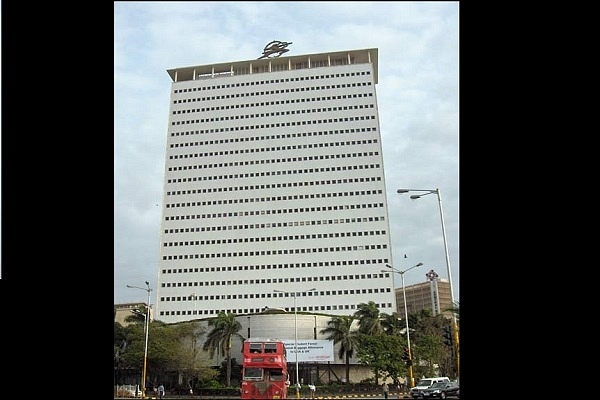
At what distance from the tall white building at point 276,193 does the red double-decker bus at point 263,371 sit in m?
50.0

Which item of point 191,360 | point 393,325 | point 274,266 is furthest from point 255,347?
point 274,266

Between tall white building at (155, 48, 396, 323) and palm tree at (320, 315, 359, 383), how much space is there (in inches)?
849

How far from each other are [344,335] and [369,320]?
266 centimetres

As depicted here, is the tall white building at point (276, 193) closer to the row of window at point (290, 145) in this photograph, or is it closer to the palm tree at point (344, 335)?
the row of window at point (290, 145)

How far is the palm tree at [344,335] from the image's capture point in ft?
147

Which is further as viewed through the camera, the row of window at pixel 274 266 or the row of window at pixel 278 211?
the row of window at pixel 278 211

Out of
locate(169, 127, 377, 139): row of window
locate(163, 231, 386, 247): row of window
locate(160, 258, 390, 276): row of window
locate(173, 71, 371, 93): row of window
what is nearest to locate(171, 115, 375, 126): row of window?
locate(169, 127, 377, 139): row of window

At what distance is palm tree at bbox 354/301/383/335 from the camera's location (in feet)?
147

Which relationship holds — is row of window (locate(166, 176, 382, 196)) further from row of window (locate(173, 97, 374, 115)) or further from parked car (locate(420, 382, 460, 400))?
parked car (locate(420, 382, 460, 400))

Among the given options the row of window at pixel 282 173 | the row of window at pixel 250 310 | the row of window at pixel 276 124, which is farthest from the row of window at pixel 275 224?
the row of window at pixel 276 124
